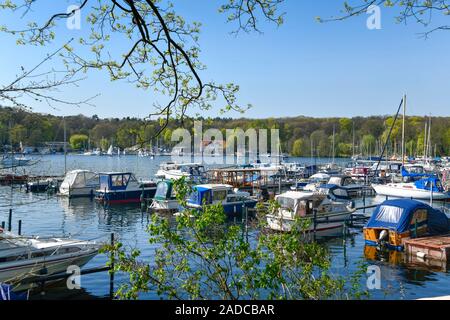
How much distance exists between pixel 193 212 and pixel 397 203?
18.6m

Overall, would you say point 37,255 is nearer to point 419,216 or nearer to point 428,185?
point 419,216

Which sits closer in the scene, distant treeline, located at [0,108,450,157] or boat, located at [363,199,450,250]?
boat, located at [363,199,450,250]

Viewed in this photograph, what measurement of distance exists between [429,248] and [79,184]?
34218mm

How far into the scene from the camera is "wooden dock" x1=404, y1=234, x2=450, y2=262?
65.2ft

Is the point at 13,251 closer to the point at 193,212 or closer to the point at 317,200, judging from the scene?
the point at 193,212

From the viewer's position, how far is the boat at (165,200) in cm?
3447

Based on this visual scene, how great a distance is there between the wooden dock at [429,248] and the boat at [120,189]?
2494 cm

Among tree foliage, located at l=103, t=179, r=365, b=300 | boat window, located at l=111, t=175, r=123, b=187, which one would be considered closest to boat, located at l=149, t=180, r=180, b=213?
boat window, located at l=111, t=175, r=123, b=187

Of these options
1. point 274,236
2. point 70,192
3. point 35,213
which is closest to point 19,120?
point 274,236

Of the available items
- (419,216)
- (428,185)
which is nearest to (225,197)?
(419,216)

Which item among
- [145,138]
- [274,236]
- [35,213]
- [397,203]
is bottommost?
[35,213]

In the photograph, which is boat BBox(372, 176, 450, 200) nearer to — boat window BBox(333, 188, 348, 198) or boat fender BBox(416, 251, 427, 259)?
boat window BBox(333, 188, 348, 198)

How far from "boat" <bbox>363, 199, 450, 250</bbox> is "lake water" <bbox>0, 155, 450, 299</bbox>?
998 millimetres
